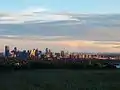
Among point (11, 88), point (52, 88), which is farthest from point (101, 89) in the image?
point (11, 88)

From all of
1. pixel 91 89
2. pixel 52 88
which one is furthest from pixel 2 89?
pixel 91 89

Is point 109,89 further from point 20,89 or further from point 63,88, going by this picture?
point 20,89

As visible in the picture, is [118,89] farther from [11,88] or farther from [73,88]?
[11,88]

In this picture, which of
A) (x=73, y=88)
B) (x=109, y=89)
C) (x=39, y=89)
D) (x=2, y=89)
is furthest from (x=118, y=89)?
(x=2, y=89)

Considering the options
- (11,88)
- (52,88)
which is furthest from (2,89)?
(52,88)

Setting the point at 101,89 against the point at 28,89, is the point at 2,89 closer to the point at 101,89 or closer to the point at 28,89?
the point at 28,89

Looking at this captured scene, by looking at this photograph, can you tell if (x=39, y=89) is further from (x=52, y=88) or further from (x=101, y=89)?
(x=101, y=89)
